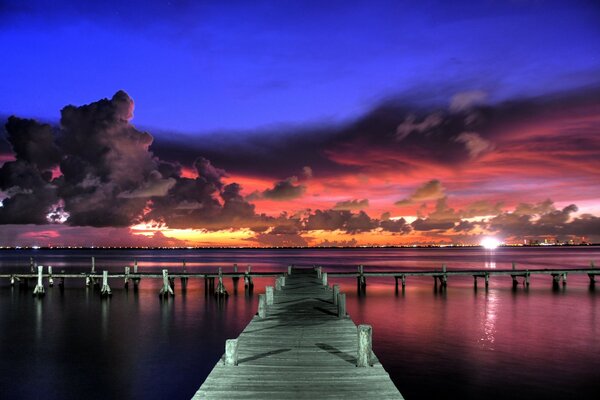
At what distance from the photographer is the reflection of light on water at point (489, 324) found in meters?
28.7

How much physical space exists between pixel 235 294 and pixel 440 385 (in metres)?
34.4

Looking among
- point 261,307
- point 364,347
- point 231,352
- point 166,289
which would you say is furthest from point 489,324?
point 166,289

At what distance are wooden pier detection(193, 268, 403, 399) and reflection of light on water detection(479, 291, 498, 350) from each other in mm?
12106

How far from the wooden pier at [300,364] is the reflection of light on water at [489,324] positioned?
1211cm

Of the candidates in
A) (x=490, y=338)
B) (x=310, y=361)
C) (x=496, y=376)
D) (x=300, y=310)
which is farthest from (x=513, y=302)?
(x=310, y=361)

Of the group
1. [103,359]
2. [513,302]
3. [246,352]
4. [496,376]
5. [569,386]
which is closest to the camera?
[246,352]

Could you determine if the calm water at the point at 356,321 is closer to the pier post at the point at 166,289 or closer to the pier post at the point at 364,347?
the pier post at the point at 166,289

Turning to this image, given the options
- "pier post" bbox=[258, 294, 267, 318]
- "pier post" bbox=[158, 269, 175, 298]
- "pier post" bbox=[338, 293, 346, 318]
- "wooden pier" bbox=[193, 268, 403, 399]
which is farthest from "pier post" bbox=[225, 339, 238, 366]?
"pier post" bbox=[158, 269, 175, 298]

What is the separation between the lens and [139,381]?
21.7 m

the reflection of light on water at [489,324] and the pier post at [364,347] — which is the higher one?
the pier post at [364,347]

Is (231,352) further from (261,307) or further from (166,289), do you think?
(166,289)

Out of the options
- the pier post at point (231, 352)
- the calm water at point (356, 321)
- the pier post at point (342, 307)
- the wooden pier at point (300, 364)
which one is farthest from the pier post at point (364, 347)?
the calm water at point (356, 321)

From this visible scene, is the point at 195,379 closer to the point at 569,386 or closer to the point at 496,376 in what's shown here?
the point at 496,376

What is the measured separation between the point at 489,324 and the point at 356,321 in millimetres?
8826
